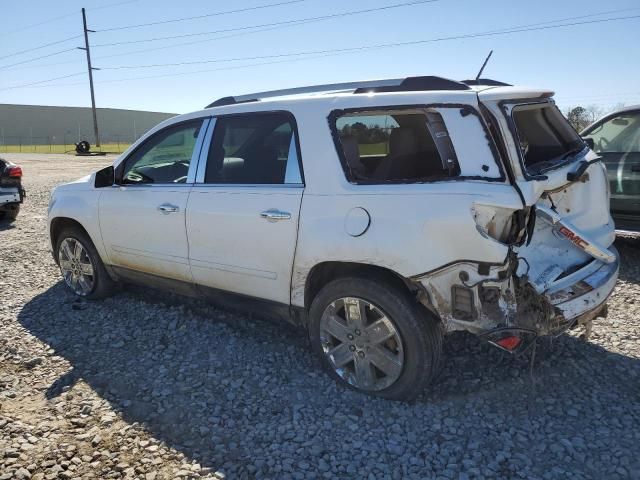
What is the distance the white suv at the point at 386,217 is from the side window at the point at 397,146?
0.01 metres

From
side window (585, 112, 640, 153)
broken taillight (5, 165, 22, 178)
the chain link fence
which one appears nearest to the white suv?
side window (585, 112, 640, 153)

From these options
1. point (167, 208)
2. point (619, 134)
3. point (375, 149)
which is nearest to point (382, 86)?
point (375, 149)

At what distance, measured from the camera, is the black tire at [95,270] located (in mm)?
4902

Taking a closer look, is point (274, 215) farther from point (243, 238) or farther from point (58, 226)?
point (58, 226)

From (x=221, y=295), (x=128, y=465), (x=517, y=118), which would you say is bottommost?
(x=128, y=465)

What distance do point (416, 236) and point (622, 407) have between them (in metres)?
1.68

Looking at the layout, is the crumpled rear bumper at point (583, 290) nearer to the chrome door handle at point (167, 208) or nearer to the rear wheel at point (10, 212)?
the chrome door handle at point (167, 208)

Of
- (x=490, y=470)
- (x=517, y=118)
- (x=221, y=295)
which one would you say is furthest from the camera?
(x=221, y=295)

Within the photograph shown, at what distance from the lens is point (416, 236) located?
2.84 metres

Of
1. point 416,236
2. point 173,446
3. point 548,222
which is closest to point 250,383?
point 173,446

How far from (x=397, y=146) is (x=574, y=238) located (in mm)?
1318

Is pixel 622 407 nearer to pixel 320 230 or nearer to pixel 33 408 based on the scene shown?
pixel 320 230

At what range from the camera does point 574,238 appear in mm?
2971

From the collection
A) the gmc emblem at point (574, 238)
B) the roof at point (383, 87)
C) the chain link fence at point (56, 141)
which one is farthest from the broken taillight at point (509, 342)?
the chain link fence at point (56, 141)
